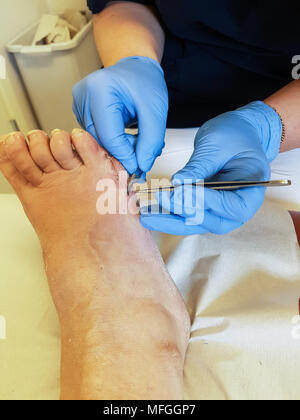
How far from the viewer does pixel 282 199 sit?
34.1 inches

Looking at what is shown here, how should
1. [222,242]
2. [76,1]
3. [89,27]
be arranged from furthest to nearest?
[76,1] < [89,27] < [222,242]

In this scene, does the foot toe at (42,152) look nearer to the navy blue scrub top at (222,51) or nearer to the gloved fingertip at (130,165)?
the gloved fingertip at (130,165)

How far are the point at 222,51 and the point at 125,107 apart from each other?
0.43m

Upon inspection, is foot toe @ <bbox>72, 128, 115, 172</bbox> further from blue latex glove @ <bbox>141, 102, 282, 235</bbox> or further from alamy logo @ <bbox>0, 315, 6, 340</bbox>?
alamy logo @ <bbox>0, 315, 6, 340</bbox>

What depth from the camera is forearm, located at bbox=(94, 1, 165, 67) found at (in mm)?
919

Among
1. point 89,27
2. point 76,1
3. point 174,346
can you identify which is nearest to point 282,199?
point 174,346

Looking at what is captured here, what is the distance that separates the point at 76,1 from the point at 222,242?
1.80 meters

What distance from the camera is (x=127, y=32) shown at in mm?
945

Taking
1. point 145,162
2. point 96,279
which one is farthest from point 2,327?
point 145,162

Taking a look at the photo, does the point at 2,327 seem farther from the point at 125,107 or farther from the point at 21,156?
the point at 125,107

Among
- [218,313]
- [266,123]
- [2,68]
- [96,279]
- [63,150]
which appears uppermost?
[2,68]

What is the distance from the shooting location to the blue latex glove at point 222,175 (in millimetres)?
614

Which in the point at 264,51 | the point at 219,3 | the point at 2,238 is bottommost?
the point at 2,238

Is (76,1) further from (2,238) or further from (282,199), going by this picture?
(282,199)
